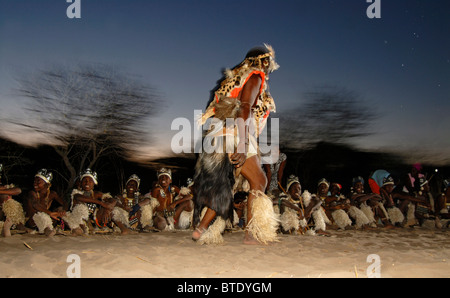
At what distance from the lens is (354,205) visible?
19.3ft

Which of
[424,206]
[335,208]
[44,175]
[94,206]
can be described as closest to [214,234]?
[94,206]

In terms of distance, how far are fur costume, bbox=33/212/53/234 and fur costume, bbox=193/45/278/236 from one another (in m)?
2.06

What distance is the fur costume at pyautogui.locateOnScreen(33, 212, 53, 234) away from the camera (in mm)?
3881

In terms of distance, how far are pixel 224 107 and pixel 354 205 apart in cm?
406

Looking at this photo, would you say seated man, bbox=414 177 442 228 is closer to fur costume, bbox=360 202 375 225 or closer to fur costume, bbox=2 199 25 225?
fur costume, bbox=360 202 375 225

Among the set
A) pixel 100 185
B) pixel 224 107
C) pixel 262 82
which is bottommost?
pixel 100 185

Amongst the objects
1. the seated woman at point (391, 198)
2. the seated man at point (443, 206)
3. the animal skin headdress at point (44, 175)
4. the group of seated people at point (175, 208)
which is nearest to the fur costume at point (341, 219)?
the group of seated people at point (175, 208)

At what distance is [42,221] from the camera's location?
3900 mm

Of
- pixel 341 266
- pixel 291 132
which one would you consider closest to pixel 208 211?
pixel 341 266

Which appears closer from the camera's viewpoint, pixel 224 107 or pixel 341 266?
pixel 341 266

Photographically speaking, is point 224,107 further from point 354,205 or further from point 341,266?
point 354,205

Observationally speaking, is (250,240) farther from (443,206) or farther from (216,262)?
(443,206)
